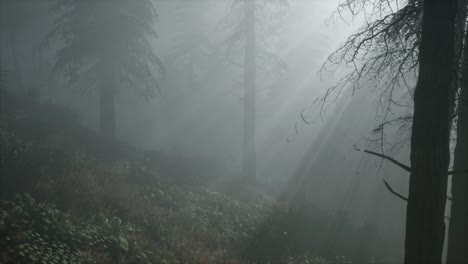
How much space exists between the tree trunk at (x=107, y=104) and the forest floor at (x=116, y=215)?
2.19m

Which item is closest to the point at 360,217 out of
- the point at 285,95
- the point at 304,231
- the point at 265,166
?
the point at 265,166

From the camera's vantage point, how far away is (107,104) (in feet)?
58.7

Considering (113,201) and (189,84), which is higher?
(189,84)

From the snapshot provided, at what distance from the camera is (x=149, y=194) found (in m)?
11.4

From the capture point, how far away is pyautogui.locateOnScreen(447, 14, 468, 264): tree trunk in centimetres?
663

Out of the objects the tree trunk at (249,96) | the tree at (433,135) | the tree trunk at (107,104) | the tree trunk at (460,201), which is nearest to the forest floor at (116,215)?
the tree trunk at (107,104)

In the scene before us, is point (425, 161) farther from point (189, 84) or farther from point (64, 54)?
point (189, 84)

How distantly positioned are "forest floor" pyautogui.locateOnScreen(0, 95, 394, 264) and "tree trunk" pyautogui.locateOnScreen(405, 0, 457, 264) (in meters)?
4.49

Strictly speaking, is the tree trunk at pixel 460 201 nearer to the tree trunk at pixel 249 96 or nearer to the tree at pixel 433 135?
the tree at pixel 433 135

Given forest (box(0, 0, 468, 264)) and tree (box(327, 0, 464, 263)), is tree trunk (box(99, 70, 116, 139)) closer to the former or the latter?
forest (box(0, 0, 468, 264))

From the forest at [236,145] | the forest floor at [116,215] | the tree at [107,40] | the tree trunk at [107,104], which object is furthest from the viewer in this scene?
the tree trunk at [107,104]

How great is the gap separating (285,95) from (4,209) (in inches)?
1117

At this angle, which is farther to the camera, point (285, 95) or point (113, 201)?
point (285, 95)

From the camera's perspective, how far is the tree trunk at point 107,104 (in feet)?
57.9
